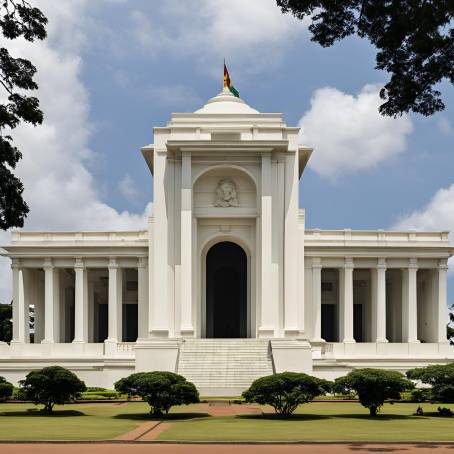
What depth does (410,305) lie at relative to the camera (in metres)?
62.9

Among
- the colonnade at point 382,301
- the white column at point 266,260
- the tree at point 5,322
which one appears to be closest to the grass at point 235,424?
the white column at point 266,260

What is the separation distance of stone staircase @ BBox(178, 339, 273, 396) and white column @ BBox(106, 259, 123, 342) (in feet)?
30.0

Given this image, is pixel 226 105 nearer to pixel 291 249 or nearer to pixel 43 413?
pixel 291 249

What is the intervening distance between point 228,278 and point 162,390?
2836 centimetres

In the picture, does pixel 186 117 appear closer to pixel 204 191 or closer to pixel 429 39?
pixel 204 191

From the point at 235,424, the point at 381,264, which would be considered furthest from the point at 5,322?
the point at 235,424

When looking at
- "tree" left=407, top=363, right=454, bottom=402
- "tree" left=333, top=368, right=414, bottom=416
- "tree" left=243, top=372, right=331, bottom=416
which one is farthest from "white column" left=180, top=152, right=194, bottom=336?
"tree" left=333, top=368, right=414, bottom=416

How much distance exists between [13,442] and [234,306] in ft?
124

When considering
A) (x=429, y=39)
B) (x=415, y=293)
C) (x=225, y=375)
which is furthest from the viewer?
(x=415, y=293)

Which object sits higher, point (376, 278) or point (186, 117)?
point (186, 117)

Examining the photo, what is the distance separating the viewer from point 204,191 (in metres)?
58.1

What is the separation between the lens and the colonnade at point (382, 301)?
6241 centimetres

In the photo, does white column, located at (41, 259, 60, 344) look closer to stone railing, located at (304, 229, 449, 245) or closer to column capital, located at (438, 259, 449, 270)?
stone railing, located at (304, 229, 449, 245)

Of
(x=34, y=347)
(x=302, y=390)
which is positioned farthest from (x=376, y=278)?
(x=302, y=390)
